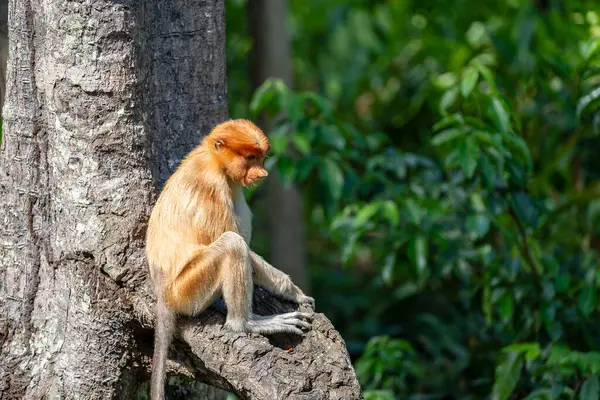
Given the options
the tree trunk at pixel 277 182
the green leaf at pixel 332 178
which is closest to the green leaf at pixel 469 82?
the green leaf at pixel 332 178

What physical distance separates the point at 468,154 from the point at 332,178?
3.22 feet

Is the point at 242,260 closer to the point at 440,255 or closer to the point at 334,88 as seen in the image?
the point at 440,255

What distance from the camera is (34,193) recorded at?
146 inches

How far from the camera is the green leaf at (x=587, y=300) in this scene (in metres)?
4.98

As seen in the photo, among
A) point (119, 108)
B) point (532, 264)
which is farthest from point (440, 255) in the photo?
point (119, 108)

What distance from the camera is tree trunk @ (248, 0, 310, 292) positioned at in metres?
8.16

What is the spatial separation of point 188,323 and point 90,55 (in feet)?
3.84

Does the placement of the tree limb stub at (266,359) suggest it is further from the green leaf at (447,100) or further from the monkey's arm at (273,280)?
the green leaf at (447,100)

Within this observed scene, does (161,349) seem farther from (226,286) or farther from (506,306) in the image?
(506,306)

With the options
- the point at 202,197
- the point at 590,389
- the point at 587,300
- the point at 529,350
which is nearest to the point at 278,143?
the point at 202,197

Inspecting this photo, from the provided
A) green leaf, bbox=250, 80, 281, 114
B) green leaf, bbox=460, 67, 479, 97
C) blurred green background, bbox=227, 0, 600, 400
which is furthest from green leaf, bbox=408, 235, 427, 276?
green leaf, bbox=250, 80, 281, 114

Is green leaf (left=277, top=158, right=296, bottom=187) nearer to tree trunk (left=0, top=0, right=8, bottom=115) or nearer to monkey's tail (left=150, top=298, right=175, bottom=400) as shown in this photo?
tree trunk (left=0, top=0, right=8, bottom=115)

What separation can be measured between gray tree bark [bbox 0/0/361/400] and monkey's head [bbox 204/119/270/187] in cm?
29

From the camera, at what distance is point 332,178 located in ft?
17.9
